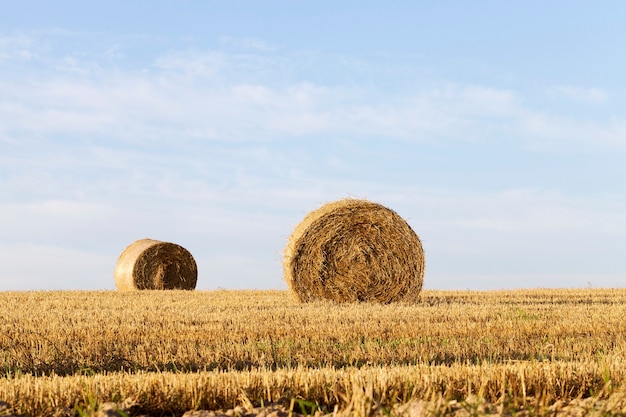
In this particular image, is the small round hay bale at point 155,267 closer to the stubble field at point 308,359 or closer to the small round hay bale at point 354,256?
the stubble field at point 308,359

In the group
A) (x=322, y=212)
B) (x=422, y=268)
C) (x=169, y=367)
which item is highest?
(x=322, y=212)

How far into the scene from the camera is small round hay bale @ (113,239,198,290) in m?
20.7

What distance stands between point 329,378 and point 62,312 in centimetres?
809

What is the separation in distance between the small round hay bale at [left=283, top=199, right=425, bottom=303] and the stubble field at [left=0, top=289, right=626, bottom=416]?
68 cm

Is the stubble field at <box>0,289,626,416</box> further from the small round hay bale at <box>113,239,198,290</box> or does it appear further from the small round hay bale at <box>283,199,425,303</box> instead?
the small round hay bale at <box>113,239,198,290</box>

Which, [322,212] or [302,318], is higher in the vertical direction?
[322,212]

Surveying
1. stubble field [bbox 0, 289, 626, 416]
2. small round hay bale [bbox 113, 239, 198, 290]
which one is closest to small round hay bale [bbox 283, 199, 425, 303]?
stubble field [bbox 0, 289, 626, 416]

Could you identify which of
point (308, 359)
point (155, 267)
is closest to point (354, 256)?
point (308, 359)

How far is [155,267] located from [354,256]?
8.62m

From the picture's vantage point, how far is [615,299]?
1534 centimetres

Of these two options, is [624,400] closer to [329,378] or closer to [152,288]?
[329,378]

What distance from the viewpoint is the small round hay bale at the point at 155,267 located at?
20.7m

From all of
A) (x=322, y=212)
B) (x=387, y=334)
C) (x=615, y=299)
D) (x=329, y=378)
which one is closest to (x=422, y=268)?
(x=322, y=212)

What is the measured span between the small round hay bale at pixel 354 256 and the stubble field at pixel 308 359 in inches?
26.8
